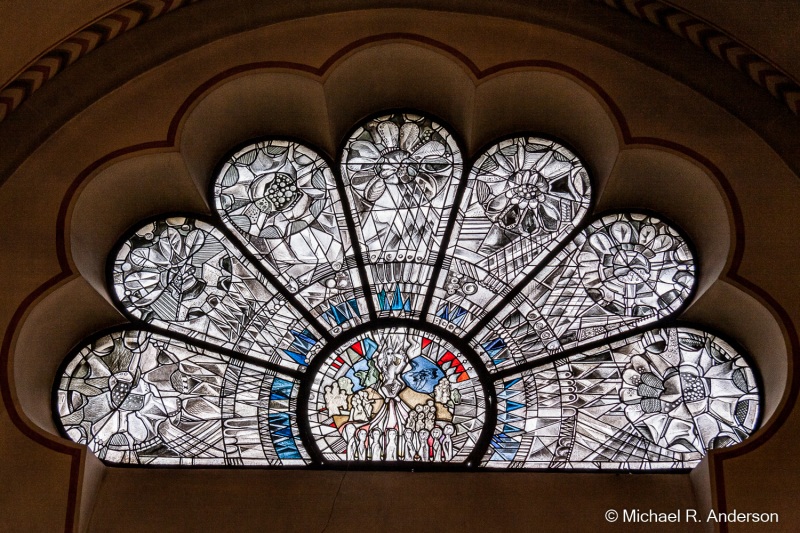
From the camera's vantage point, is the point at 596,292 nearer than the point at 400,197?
Yes

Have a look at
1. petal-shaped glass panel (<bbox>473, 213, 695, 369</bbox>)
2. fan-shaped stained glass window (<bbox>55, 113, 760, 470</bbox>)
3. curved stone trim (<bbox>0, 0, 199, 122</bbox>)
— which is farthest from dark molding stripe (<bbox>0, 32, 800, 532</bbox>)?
petal-shaped glass panel (<bbox>473, 213, 695, 369</bbox>)

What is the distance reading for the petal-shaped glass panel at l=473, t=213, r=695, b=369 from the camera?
837 centimetres

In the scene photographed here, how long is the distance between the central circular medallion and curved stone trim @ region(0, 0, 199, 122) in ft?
9.59

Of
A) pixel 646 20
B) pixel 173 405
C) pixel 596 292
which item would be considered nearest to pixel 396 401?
pixel 173 405

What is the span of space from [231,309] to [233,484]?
1.46 m

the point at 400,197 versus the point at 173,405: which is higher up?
the point at 400,197

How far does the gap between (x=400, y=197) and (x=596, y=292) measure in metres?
1.71

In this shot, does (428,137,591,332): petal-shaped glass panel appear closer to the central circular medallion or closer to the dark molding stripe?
the central circular medallion

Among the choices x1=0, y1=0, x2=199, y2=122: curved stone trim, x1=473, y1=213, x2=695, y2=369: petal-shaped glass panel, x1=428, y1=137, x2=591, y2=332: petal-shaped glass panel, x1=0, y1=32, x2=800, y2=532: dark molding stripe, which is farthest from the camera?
x1=428, y1=137, x2=591, y2=332: petal-shaped glass panel

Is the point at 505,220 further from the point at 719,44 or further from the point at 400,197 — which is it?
the point at 719,44

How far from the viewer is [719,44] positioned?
8367mm

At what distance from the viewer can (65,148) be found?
8430 mm

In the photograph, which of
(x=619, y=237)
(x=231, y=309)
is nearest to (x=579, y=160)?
(x=619, y=237)

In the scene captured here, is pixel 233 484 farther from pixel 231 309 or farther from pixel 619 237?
pixel 619 237
